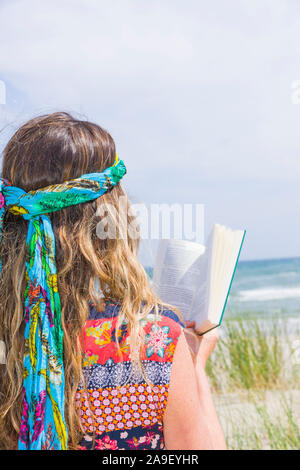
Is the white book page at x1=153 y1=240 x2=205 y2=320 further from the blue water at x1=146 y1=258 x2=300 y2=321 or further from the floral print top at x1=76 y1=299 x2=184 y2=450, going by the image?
the blue water at x1=146 y1=258 x2=300 y2=321

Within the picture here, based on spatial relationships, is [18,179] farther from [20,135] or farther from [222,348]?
[222,348]

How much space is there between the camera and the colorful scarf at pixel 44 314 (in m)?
1.16

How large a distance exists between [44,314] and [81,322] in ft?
0.32

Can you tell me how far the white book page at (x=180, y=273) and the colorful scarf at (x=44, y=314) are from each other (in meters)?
0.37

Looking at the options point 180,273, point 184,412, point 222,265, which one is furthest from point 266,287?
point 184,412

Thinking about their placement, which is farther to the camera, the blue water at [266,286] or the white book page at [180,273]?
the blue water at [266,286]

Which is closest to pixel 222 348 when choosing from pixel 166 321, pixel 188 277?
pixel 188 277

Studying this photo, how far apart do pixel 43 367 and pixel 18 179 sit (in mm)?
482

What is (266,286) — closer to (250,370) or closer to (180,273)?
(250,370)

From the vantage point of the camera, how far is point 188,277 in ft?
4.94

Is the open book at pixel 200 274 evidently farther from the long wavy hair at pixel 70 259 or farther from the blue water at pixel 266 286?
the blue water at pixel 266 286

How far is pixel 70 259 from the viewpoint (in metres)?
1.21

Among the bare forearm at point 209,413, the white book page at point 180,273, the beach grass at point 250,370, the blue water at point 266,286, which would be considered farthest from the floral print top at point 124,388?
the blue water at point 266,286
